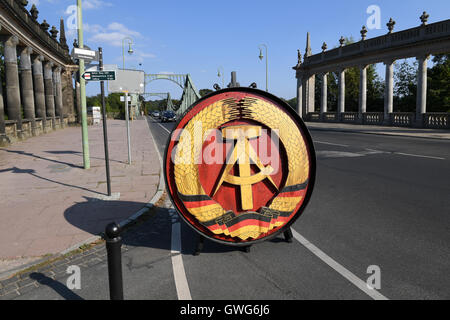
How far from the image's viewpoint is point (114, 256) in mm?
2311

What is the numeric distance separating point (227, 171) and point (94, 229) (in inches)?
93.7

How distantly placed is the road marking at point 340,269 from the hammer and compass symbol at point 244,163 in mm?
1018

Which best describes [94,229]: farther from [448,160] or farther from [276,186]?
[448,160]

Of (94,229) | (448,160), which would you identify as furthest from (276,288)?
(448,160)

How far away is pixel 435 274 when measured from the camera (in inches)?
128

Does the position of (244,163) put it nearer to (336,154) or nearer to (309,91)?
(336,154)

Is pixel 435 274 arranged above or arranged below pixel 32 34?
below

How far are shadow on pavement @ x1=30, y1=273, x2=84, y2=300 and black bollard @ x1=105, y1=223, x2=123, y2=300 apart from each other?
0.82m

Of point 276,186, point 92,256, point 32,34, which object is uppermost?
point 32,34

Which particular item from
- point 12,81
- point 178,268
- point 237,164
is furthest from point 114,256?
point 12,81

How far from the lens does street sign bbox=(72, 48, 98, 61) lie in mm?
6941

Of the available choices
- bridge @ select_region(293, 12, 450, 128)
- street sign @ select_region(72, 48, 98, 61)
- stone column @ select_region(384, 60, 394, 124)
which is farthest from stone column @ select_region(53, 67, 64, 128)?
stone column @ select_region(384, 60, 394, 124)

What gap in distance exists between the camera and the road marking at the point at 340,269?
2.92 meters

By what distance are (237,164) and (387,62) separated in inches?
1233
